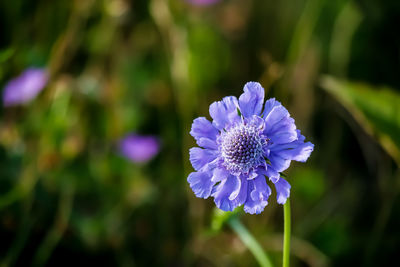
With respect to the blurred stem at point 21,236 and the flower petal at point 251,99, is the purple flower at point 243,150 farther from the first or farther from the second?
the blurred stem at point 21,236

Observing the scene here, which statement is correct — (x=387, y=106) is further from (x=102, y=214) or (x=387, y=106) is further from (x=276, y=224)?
(x=102, y=214)

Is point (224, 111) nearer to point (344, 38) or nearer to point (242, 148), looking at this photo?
point (242, 148)

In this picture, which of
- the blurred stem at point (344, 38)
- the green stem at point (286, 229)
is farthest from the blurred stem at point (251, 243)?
the blurred stem at point (344, 38)

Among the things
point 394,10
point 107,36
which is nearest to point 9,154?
point 107,36

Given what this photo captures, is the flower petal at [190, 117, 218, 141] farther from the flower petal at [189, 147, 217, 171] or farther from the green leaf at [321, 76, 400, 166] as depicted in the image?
the green leaf at [321, 76, 400, 166]

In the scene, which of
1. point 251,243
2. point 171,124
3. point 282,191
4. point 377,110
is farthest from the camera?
point 171,124

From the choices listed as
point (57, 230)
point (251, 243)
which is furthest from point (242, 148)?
point (57, 230)
